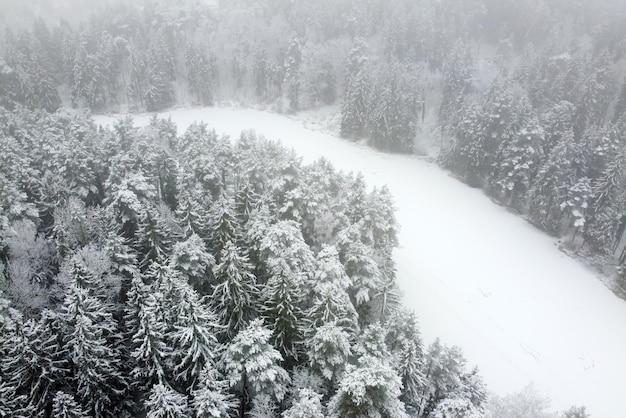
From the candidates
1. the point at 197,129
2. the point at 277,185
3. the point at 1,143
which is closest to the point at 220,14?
the point at 197,129

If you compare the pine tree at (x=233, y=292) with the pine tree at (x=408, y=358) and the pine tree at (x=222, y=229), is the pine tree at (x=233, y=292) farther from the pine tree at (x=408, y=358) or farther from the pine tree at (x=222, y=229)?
the pine tree at (x=408, y=358)

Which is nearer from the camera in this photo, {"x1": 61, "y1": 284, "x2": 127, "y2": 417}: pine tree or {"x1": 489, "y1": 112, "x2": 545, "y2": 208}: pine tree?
{"x1": 61, "y1": 284, "x2": 127, "y2": 417}: pine tree

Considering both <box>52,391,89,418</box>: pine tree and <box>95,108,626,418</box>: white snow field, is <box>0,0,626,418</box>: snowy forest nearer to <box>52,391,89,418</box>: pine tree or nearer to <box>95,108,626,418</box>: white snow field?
<box>52,391,89,418</box>: pine tree

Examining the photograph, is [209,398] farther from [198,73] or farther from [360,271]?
[198,73]

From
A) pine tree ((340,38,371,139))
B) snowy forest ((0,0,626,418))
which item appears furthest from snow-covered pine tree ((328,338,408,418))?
pine tree ((340,38,371,139))

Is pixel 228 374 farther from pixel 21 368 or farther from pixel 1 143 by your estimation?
pixel 1 143

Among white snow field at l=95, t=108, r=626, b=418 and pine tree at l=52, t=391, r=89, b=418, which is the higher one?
pine tree at l=52, t=391, r=89, b=418

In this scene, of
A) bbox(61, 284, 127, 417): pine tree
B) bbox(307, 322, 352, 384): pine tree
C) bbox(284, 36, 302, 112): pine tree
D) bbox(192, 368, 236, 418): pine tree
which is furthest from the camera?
bbox(284, 36, 302, 112): pine tree

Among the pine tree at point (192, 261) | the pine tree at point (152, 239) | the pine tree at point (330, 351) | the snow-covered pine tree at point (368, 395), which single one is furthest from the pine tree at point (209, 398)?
the pine tree at point (152, 239)
